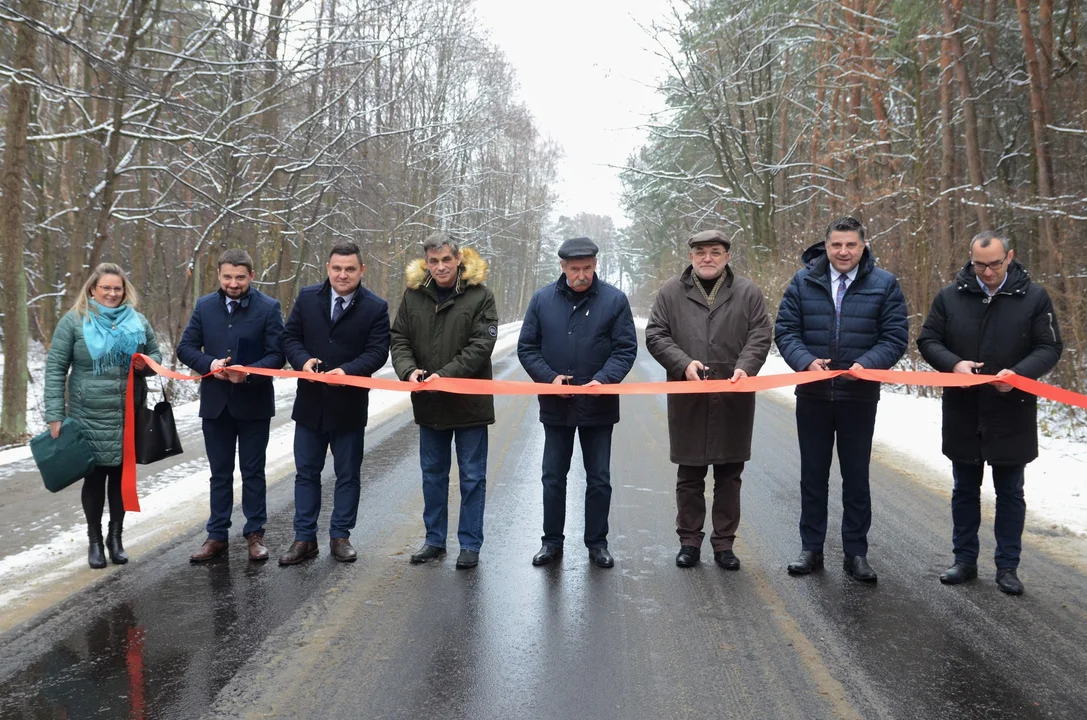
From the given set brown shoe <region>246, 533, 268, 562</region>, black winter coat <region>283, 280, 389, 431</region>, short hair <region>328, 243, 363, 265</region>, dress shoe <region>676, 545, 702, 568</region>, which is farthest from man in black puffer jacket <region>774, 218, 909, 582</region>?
brown shoe <region>246, 533, 268, 562</region>

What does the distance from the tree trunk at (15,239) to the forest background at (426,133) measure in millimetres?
28

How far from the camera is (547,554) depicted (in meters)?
5.87

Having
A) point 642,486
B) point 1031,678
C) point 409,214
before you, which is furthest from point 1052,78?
point 409,214

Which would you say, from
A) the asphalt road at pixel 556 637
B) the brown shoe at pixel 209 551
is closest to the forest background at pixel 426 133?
the brown shoe at pixel 209 551

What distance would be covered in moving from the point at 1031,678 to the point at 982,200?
499 inches

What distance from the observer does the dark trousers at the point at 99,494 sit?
575cm

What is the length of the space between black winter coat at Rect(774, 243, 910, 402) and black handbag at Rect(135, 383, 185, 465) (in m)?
4.10

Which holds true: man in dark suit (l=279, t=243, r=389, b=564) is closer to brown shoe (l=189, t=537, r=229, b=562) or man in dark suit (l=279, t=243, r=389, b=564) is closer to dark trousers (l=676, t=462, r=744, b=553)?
brown shoe (l=189, t=537, r=229, b=562)

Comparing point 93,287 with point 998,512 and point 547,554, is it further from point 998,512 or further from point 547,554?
point 998,512

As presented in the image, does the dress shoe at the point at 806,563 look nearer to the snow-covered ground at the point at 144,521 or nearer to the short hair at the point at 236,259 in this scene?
the short hair at the point at 236,259

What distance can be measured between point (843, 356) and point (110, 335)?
4720 millimetres

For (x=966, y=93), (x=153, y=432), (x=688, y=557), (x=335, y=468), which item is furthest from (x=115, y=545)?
(x=966, y=93)

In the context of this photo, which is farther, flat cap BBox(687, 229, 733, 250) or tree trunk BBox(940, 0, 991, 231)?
tree trunk BBox(940, 0, 991, 231)

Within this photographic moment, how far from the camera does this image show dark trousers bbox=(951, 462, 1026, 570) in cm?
537
